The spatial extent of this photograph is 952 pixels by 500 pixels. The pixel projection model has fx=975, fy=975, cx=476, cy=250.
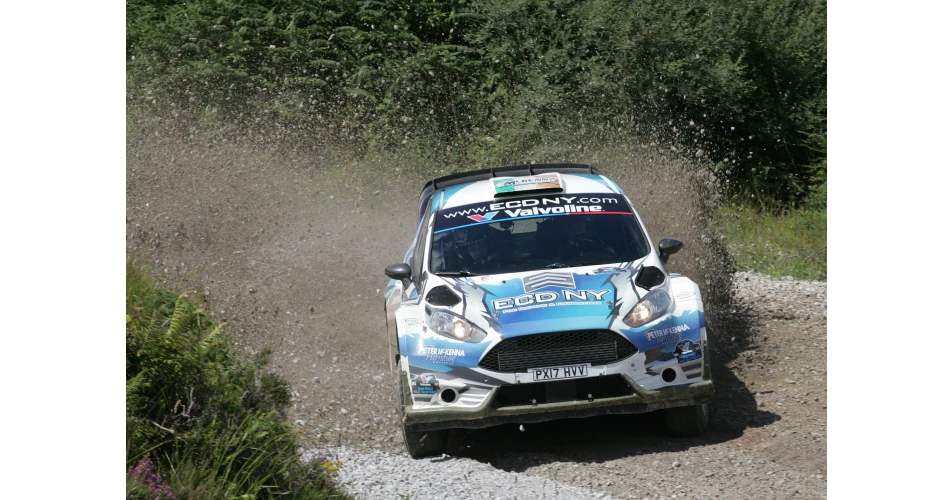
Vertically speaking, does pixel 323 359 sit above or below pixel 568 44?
below

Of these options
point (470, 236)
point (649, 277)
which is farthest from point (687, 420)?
point (470, 236)

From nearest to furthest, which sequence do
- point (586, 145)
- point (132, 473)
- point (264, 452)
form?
1. point (132, 473)
2. point (264, 452)
3. point (586, 145)

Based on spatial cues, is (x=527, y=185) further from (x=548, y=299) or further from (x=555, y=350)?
(x=555, y=350)

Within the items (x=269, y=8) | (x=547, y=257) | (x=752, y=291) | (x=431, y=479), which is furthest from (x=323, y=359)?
(x=269, y=8)

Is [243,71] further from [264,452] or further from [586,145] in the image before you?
[264,452]

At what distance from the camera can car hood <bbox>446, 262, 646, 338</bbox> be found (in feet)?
23.3

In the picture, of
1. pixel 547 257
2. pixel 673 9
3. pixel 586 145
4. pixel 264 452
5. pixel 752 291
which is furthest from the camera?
pixel 673 9

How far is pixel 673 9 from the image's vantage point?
18.4 m

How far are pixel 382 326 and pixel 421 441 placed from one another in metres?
4.50

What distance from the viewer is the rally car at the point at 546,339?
709 cm

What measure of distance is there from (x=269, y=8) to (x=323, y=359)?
1158cm

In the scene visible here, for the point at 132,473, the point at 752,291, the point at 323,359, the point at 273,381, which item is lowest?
the point at 752,291

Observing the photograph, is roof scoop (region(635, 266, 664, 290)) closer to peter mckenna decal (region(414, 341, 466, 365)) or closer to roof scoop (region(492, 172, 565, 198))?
roof scoop (region(492, 172, 565, 198))

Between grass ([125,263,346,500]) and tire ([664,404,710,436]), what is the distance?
277 cm
